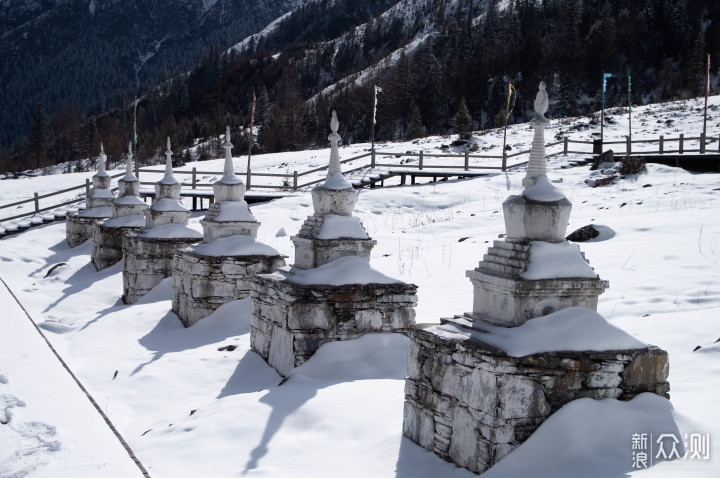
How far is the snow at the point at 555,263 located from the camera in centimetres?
518

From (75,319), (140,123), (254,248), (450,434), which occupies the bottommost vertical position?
(75,319)

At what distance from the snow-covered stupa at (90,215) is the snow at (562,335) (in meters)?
19.1

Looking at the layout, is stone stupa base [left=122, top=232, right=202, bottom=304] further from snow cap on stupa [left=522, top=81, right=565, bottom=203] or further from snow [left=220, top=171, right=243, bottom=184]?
snow cap on stupa [left=522, top=81, right=565, bottom=203]

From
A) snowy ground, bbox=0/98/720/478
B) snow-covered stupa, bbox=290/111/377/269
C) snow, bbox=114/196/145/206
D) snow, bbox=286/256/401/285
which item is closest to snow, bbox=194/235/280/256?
snowy ground, bbox=0/98/720/478

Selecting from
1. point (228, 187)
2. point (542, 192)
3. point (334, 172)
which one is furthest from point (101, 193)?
point (542, 192)

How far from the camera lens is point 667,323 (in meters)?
7.18

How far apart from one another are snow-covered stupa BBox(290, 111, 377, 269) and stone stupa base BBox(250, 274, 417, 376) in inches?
27.0

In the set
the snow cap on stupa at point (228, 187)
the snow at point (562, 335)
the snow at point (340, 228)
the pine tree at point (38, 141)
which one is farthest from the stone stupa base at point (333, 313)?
the pine tree at point (38, 141)

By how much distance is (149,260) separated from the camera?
14.5 meters

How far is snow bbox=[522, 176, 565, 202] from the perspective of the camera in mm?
5422

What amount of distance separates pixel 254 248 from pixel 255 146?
60.2m

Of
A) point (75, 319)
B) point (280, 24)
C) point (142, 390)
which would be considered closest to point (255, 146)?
point (75, 319)

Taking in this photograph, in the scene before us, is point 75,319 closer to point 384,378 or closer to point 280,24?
point 384,378

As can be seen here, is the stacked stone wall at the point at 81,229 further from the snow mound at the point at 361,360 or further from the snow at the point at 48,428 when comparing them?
the snow mound at the point at 361,360
